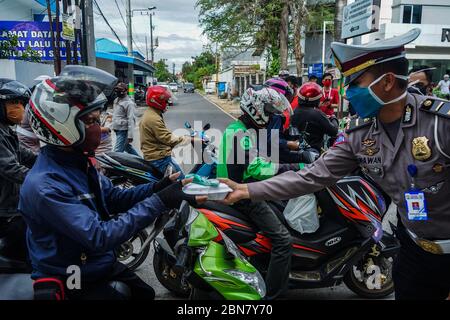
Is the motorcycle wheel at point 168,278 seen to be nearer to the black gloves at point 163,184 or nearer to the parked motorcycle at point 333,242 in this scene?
the parked motorcycle at point 333,242

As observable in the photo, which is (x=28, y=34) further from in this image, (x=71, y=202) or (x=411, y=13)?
(x=411, y=13)

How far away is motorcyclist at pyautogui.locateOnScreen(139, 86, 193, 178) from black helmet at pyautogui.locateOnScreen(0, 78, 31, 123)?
202cm

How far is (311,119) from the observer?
5.31 metres

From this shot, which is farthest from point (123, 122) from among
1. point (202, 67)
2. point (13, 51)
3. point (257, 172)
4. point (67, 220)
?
point (202, 67)

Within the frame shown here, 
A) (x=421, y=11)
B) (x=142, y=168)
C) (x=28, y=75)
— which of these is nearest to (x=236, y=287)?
(x=142, y=168)

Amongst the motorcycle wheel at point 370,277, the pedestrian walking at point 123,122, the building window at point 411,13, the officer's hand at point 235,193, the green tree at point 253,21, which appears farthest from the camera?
the building window at point 411,13

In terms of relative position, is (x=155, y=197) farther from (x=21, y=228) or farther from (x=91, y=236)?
(x=21, y=228)

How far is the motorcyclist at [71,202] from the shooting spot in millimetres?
1725

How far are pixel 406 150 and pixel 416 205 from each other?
0.25 m

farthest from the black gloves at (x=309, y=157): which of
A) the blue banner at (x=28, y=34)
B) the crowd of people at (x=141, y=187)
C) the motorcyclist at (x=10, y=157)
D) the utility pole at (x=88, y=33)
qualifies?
the blue banner at (x=28, y=34)

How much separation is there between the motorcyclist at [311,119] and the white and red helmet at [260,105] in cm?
223

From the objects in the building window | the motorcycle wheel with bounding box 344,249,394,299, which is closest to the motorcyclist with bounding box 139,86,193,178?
the motorcycle wheel with bounding box 344,249,394,299

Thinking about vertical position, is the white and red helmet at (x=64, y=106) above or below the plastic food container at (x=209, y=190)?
above

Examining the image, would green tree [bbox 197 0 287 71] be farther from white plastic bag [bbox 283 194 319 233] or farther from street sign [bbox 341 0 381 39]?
white plastic bag [bbox 283 194 319 233]
